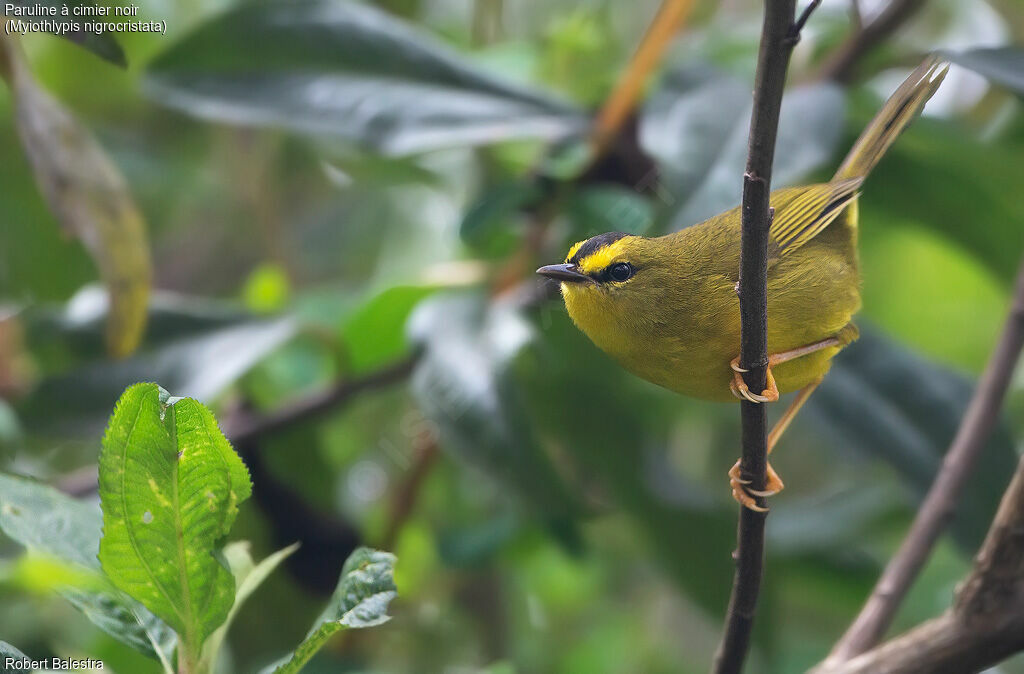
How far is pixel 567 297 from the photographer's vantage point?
1362 mm

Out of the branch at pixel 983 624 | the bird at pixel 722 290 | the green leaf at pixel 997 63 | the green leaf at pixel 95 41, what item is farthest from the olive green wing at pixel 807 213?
the green leaf at pixel 95 41

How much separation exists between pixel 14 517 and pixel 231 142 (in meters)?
2.19

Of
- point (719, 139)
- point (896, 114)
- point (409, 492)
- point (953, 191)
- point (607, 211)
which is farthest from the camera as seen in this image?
point (409, 492)

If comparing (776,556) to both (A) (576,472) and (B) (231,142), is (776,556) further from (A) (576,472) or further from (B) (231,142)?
(B) (231,142)

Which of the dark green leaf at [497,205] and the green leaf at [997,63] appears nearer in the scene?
the green leaf at [997,63]

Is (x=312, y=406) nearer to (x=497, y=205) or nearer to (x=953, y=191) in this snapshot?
(x=497, y=205)

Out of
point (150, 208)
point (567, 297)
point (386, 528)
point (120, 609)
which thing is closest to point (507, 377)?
point (567, 297)

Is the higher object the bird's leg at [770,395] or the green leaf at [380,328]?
the bird's leg at [770,395]

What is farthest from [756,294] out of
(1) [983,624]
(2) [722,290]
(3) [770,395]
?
(1) [983,624]

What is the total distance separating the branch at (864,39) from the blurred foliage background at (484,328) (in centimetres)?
5

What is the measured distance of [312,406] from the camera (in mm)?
2068

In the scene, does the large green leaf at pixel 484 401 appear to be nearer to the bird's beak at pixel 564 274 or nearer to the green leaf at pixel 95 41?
the bird's beak at pixel 564 274

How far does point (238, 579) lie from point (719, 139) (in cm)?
111

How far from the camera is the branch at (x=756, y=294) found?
2.35 ft
